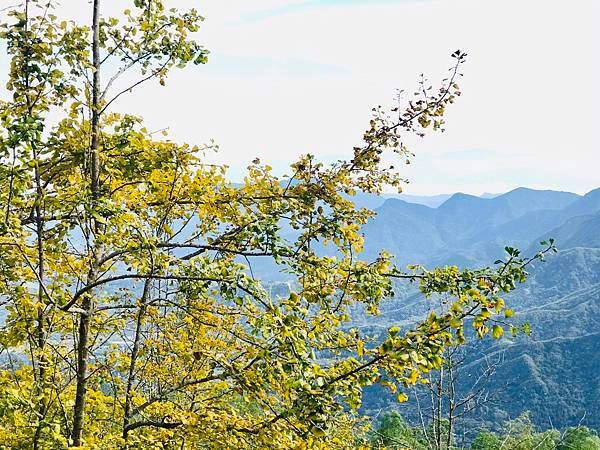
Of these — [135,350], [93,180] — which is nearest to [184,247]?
[93,180]

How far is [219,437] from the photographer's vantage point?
5.10m

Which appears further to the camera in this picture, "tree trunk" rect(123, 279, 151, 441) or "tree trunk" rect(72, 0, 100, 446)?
"tree trunk" rect(123, 279, 151, 441)

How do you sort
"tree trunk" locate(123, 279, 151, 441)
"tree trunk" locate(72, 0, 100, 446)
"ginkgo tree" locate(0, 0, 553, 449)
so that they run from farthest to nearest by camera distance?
"tree trunk" locate(123, 279, 151, 441)
"tree trunk" locate(72, 0, 100, 446)
"ginkgo tree" locate(0, 0, 553, 449)

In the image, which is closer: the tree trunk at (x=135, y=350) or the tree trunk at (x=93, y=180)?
the tree trunk at (x=93, y=180)

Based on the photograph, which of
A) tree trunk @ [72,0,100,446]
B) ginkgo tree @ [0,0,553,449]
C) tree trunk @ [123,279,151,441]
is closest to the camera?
ginkgo tree @ [0,0,553,449]

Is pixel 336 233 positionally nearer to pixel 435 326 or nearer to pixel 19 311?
pixel 435 326

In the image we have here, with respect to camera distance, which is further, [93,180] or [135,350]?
[135,350]

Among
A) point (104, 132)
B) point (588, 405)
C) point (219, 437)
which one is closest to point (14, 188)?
point (104, 132)

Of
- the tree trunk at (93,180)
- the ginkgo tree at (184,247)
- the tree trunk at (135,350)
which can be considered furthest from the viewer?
the tree trunk at (135,350)

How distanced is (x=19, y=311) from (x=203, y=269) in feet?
8.34

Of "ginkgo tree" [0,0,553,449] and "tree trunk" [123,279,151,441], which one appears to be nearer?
"ginkgo tree" [0,0,553,449]

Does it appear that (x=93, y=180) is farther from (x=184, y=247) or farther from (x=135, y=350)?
(x=135, y=350)

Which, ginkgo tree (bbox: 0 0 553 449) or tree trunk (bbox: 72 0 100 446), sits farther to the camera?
tree trunk (bbox: 72 0 100 446)

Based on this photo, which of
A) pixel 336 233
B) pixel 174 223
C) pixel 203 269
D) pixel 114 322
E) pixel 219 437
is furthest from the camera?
pixel 174 223
